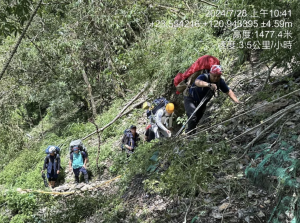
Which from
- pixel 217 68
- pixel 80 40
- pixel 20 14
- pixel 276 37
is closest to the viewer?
pixel 20 14

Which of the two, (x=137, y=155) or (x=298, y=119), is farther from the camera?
(x=137, y=155)

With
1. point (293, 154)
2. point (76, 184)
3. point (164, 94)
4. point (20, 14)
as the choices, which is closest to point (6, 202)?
point (76, 184)

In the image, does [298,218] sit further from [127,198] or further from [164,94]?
[164,94]

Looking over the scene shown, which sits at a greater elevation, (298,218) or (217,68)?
(217,68)

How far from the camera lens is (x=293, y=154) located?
3.18 m

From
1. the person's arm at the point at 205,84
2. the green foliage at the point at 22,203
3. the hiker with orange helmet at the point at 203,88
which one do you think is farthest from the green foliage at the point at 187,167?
the green foliage at the point at 22,203

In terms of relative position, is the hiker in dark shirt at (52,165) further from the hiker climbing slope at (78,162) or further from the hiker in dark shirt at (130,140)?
the hiker in dark shirt at (130,140)

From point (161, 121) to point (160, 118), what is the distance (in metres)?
0.19

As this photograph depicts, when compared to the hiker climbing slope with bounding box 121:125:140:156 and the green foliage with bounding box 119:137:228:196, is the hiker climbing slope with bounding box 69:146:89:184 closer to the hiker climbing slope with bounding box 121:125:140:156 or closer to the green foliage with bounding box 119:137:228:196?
the hiker climbing slope with bounding box 121:125:140:156

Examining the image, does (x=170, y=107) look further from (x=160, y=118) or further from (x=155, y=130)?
(x=155, y=130)

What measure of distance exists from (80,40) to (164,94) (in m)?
3.74

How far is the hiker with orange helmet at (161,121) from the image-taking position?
6391 millimetres

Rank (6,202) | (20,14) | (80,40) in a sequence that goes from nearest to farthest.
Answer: (20,14) < (6,202) < (80,40)

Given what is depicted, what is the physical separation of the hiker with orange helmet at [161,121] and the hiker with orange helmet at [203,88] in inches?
43.7
